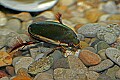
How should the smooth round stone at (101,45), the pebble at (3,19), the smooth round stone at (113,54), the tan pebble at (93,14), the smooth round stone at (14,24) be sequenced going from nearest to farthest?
the smooth round stone at (113,54)
the smooth round stone at (101,45)
the smooth round stone at (14,24)
the pebble at (3,19)
the tan pebble at (93,14)

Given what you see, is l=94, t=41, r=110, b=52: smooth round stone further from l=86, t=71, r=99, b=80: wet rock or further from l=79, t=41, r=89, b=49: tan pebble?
l=86, t=71, r=99, b=80: wet rock

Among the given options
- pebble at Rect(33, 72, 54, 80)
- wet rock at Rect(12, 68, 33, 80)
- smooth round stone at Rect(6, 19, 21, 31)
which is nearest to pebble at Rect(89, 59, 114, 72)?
pebble at Rect(33, 72, 54, 80)

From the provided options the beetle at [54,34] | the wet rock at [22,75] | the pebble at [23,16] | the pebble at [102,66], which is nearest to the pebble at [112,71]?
the pebble at [102,66]

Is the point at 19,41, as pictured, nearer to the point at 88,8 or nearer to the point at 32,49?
the point at 32,49

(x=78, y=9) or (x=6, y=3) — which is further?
(x=78, y=9)

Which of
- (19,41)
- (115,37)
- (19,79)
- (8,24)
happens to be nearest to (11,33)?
(19,41)

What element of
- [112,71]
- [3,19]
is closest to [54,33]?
[112,71]

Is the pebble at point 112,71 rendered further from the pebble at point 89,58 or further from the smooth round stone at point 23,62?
the smooth round stone at point 23,62
